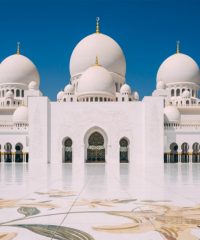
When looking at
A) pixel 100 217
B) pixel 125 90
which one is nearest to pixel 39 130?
pixel 125 90

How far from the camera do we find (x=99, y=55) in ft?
101

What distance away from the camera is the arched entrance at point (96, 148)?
2373cm

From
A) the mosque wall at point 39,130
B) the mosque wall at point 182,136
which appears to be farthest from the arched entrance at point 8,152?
the mosque wall at point 182,136

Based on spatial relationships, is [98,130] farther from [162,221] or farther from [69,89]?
[162,221]

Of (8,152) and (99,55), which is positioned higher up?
(99,55)

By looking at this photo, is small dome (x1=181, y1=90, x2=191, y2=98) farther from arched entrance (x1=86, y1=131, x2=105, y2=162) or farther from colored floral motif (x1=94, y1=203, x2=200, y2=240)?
colored floral motif (x1=94, y1=203, x2=200, y2=240)

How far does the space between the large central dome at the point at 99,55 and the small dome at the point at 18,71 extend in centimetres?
490

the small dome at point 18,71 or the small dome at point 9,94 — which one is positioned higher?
the small dome at point 18,71

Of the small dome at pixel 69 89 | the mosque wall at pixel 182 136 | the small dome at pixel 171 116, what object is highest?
the small dome at pixel 69 89

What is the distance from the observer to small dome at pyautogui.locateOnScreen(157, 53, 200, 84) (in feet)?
111

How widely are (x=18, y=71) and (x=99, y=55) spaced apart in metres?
8.92

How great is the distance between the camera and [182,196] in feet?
17.7

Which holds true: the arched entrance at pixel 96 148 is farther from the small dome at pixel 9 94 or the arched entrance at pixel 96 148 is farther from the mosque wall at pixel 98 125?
the small dome at pixel 9 94

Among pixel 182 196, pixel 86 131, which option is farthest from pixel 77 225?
pixel 86 131
